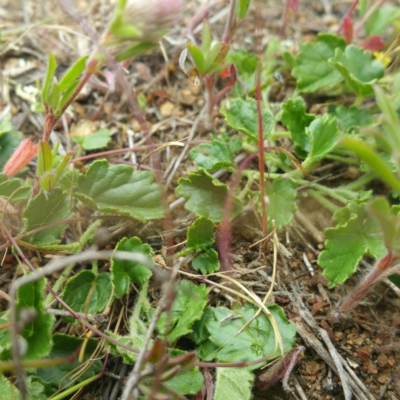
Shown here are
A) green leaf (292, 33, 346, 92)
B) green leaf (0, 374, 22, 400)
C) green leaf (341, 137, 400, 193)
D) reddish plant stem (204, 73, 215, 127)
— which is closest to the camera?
green leaf (341, 137, 400, 193)

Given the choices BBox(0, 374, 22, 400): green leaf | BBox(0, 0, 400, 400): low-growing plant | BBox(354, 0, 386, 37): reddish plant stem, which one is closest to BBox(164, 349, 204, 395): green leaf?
BBox(0, 0, 400, 400): low-growing plant

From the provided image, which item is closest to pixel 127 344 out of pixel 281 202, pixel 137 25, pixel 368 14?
pixel 281 202

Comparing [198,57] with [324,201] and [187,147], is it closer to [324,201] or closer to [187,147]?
[187,147]

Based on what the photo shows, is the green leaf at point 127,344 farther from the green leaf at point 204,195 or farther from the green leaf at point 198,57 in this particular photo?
the green leaf at point 198,57

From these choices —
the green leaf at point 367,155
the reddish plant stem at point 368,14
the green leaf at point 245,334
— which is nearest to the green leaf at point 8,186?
the green leaf at point 245,334

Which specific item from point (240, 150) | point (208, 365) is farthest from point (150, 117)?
point (208, 365)

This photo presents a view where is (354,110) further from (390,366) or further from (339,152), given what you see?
(390,366)

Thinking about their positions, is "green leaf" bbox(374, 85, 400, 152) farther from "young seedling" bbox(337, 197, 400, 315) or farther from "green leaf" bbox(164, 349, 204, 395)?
"green leaf" bbox(164, 349, 204, 395)
